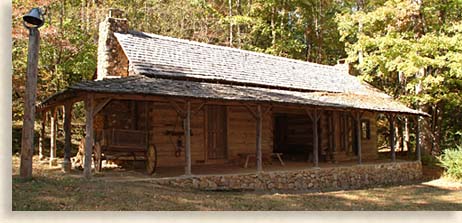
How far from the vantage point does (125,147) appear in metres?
11.3

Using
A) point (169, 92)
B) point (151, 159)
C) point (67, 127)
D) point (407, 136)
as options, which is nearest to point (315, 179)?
point (151, 159)

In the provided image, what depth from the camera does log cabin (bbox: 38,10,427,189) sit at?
1109 centimetres

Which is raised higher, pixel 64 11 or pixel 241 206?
pixel 64 11

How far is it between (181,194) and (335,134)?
31.7 feet

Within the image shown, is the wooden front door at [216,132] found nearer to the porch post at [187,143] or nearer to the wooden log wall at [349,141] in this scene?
the porch post at [187,143]

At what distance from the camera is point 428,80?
17.2 meters

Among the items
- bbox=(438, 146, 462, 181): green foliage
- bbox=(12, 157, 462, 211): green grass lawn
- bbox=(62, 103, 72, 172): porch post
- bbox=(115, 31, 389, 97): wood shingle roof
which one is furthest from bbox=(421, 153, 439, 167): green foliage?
bbox=(62, 103, 72, 172): porch post

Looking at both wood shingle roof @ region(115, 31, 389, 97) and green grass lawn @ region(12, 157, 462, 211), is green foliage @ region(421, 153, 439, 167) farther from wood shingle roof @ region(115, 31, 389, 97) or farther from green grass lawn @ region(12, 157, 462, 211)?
green grass lawn @ region(12, 157, 462, 211)

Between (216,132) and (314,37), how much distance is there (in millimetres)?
18171

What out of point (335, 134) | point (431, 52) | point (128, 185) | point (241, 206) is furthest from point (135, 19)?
point (241, 206)

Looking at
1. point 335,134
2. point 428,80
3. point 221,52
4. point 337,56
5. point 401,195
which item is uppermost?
point 337,56

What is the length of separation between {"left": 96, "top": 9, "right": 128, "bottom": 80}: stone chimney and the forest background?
9.57 ft

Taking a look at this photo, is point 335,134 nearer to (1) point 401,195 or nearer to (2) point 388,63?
(2) point 388,63

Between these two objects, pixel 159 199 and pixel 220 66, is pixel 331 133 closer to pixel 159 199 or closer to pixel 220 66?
pixel 220 66
